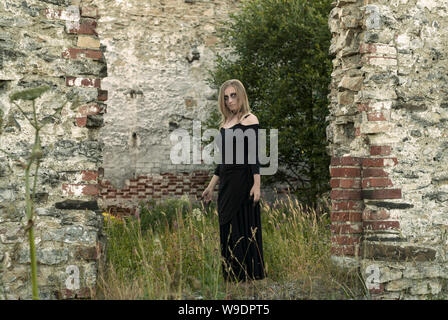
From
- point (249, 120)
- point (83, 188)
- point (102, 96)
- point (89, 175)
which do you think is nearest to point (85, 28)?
point (102, 96)

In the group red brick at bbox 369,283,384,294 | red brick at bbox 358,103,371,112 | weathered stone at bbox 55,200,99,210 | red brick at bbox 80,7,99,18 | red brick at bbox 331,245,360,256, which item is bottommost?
red brick at bbox 369,283,384,294

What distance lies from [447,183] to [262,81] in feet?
15.4

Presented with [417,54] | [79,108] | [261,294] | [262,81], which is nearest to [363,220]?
[261,294]

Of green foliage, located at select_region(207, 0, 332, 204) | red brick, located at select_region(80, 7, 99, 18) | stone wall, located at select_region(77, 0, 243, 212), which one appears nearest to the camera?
red brick, located at select_region(80, 7, 99, 18)

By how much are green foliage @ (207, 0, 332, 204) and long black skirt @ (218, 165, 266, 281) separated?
3.72m

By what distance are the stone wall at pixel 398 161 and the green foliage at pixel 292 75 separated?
345 cm

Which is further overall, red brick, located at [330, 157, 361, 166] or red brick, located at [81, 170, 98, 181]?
red brick, located at [330, 157, 361, 166]

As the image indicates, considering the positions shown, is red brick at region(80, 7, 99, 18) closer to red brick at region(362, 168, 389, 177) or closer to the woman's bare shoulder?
the woman's bare shoulder

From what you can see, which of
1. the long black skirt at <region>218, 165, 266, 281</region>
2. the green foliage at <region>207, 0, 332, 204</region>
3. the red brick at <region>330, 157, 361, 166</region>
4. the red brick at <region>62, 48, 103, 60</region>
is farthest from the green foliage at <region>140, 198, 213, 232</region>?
the red brick at <region>62, 48, 103, 60</region>

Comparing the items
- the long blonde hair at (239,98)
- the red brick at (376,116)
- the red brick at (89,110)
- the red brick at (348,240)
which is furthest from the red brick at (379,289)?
the red brick at (89,110)

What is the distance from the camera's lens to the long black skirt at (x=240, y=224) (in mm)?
4324

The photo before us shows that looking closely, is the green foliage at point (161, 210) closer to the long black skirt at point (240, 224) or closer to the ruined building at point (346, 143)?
the long black skirt at point (240, 224)

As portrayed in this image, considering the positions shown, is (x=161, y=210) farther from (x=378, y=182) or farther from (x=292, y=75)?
(x=378, y=182)

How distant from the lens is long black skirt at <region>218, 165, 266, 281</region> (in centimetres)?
432
